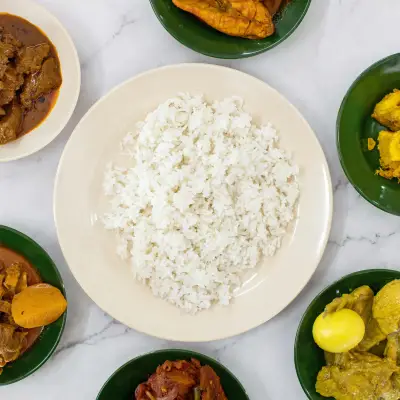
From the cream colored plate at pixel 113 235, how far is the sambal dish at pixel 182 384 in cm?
14

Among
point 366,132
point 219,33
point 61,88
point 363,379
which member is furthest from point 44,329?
point 366,132

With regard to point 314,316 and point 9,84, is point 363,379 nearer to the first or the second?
point 314,316

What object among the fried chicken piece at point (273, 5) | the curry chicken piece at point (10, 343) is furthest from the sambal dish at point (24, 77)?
the fried chicken piece at point (273, 5)

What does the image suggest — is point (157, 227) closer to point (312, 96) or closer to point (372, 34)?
point (312, 96)

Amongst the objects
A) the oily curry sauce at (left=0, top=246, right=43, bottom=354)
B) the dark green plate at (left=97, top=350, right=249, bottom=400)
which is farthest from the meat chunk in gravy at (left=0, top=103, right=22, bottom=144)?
the dark green plate at (left=97, top=350, right=249, bottom=400)

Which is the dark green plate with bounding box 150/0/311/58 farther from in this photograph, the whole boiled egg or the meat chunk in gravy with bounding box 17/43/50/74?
the whole boiled egg

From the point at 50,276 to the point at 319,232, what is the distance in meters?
1.29

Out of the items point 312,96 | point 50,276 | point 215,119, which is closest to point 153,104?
point 215,119

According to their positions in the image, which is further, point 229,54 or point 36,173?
point 36,173

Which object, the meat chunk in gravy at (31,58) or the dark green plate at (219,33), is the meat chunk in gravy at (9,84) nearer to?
the meat chunk in gravy at (31,58)

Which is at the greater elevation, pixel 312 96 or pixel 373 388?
pixel 312 96

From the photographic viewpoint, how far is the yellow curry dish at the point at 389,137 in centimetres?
254

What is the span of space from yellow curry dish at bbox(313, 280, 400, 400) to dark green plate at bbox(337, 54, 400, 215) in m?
0.42

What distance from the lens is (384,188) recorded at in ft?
8.66
